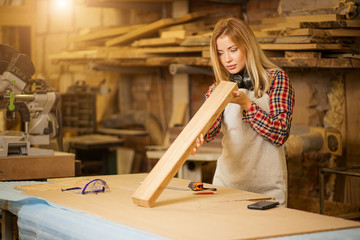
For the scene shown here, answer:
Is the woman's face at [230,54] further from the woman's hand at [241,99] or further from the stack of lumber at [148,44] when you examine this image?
the stack of lumber at [148,44]

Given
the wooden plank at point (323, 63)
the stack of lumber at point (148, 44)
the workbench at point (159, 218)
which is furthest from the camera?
the stack of lumber at point (148, 44)

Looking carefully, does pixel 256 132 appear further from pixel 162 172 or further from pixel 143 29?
pixel 143 29

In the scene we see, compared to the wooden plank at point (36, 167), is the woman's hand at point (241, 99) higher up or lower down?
higher up

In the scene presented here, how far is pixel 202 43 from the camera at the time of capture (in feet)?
14.5

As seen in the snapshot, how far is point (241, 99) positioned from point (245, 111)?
0.18 metres

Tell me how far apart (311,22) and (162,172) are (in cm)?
208

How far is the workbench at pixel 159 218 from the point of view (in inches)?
67.4

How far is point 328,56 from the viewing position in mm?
3844

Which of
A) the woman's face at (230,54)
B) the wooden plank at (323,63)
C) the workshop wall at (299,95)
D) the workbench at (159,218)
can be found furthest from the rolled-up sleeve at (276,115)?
the workshop wall at (299,95)

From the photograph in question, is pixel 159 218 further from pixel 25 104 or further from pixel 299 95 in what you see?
pixel 299 95

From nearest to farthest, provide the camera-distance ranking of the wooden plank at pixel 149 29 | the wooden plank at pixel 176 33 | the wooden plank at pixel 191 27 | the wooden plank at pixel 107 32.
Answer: the wooden plank at pixel 176 33, the wooden plank at pixel 191 27, the wooden plank at pixel 149 29, the wooden plank at pixel 107 32

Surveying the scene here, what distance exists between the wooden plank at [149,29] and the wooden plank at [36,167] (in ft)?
7.25

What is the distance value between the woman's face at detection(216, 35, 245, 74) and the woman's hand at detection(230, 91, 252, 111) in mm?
271

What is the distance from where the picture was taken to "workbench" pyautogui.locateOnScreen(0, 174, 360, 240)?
5.61ft
